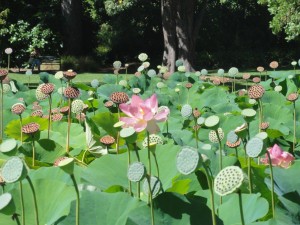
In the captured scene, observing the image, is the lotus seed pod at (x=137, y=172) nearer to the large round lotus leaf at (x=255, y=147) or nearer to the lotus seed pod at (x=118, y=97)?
the large round lotus leaf at (x=255, y=147)

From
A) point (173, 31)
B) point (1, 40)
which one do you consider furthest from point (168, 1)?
point (1, 40)

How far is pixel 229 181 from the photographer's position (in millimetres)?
796

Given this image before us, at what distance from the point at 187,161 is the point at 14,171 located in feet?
0.77

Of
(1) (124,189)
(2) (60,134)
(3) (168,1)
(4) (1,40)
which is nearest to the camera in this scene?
(1) (124,189)

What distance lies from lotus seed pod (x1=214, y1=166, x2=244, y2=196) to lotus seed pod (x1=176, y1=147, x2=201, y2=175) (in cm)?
5

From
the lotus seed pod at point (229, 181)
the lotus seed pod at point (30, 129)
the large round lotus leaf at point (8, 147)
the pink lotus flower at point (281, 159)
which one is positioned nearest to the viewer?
the lotus seed pod at point (229, 181)

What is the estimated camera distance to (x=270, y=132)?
1.72 m

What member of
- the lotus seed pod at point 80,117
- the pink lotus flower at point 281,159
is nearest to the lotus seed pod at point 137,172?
the pink lotus flower at point 281,159

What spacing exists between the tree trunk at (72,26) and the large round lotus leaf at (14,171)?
63.7 feet

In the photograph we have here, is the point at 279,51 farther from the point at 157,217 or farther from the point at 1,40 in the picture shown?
the point at 157,217

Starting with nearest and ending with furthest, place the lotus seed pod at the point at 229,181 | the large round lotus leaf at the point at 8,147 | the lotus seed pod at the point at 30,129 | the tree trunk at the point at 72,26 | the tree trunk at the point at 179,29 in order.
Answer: the lotus seed pod at the point at 229,181 → the large round lotus leaf at the point at 8,147 → the lotus seed pod at the point at 30,129 → the tree trunk at the point at 179,29 → the tree trunk at the point at 72,26

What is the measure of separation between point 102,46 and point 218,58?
160 inches

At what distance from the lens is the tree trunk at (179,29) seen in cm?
1527

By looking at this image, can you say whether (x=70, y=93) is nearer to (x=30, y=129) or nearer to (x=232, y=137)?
(x=30, y=129)
